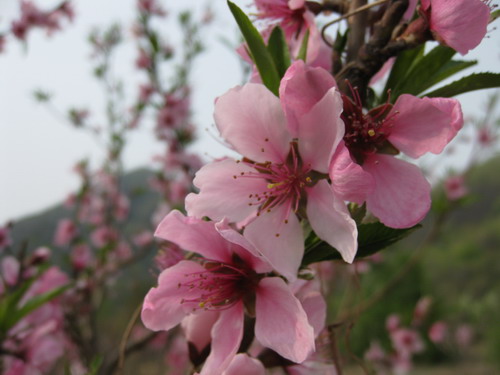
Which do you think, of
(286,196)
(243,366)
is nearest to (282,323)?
(243,366)

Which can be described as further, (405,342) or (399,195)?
(405,342)

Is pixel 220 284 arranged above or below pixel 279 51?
below

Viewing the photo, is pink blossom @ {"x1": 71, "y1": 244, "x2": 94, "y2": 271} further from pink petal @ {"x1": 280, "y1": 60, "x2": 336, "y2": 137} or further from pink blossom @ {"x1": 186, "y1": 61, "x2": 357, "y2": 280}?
pink petal @ {"x1": 280, "y1": 60, "x2": 336, "y2": 137}

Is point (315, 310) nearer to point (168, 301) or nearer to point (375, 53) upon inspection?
point (168, 301)

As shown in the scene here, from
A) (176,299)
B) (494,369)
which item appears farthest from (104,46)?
(494,369)

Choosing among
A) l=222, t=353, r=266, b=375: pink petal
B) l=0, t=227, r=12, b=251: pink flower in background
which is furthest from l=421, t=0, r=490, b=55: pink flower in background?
l=0, t=227, r=12, b=251: pink flower in background

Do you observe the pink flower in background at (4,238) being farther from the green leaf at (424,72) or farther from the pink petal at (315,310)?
the green leaf at (424,72)
